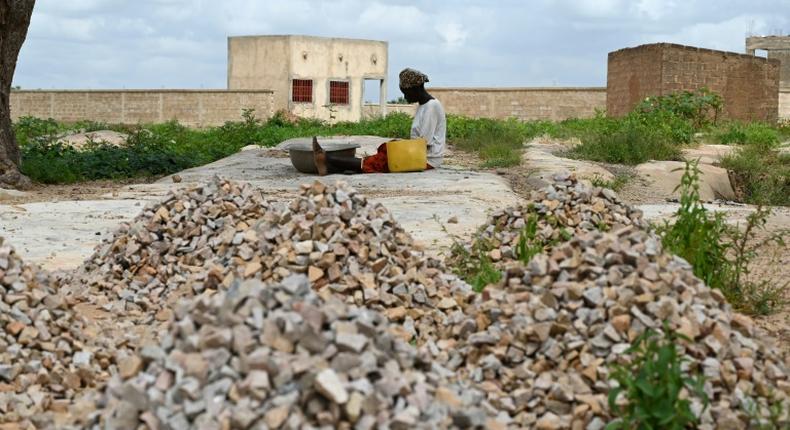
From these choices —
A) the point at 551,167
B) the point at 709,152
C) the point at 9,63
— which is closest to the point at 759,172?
the point at 709,152

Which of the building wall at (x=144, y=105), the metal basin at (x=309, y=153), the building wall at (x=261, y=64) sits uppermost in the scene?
the building wall at (x=261, y=64)

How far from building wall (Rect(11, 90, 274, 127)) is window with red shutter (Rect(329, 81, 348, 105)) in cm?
329

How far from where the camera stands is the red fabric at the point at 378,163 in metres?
12.0

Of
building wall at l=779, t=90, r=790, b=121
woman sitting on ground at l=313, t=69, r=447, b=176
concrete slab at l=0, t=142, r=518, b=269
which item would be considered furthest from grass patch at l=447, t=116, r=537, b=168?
building wall at l=779, t=90, r=790, b=121

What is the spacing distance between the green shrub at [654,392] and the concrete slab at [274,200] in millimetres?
3005

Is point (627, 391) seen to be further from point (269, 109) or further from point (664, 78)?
point (269, 109)

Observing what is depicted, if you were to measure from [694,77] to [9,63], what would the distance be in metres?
14.1

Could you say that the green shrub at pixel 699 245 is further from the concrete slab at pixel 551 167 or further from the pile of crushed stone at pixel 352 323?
the concrete slab at pixel 551 167

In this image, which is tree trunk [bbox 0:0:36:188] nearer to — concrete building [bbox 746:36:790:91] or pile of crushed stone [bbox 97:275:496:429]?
pile of crushed stone [bbox 97:275:496:429]

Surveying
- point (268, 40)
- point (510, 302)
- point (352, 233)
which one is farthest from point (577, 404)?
point (268, 40)

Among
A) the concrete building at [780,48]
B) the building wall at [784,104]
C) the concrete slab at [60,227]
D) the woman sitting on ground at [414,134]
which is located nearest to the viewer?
the concrete slab at [60,227]

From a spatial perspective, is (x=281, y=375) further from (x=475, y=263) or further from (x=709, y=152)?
(x=709, y=152)

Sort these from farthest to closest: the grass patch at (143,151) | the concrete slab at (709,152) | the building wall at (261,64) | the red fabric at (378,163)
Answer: the building wall at (261,64) → the concrete slab at (709,152) → the grass patch at (143,151) → the red fabric at (378,163)

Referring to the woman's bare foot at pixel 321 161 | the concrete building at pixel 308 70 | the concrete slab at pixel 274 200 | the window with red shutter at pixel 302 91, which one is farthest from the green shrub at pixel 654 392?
the window with red shutter at pixel 302 91
